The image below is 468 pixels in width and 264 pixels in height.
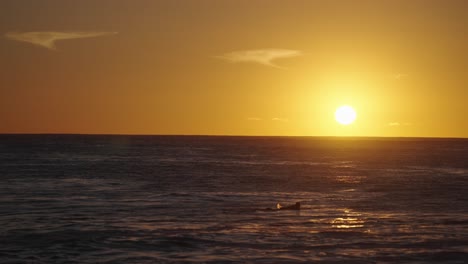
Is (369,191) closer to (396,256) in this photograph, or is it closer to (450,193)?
(450,193)

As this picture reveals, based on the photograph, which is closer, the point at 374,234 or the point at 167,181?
the point at 374,234

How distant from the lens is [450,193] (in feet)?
174

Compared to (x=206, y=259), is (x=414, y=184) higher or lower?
higher

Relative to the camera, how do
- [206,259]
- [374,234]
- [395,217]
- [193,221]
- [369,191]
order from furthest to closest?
1. [369,191]
2. [395,217]
3. [193,221]
4. [374,234]
5. [206,259]

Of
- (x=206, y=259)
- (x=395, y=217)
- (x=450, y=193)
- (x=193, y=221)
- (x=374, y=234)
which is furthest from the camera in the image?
(x=450, y=193)

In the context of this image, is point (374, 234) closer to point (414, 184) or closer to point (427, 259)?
point (427, 259)

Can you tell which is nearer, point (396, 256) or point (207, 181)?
point (396, 256)

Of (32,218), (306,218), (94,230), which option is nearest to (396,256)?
(306,218)

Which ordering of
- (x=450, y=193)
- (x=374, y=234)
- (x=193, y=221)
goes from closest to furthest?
(x=374, y=234)
(x=193, y=221)
(x=450, y=193)

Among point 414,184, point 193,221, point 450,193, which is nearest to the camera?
point 193,221

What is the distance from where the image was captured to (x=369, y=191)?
56.5m

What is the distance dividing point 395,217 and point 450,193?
1706 cm

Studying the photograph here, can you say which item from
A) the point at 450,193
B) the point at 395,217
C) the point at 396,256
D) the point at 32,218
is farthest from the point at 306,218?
the point at 450,193

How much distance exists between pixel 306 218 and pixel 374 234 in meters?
6.26
